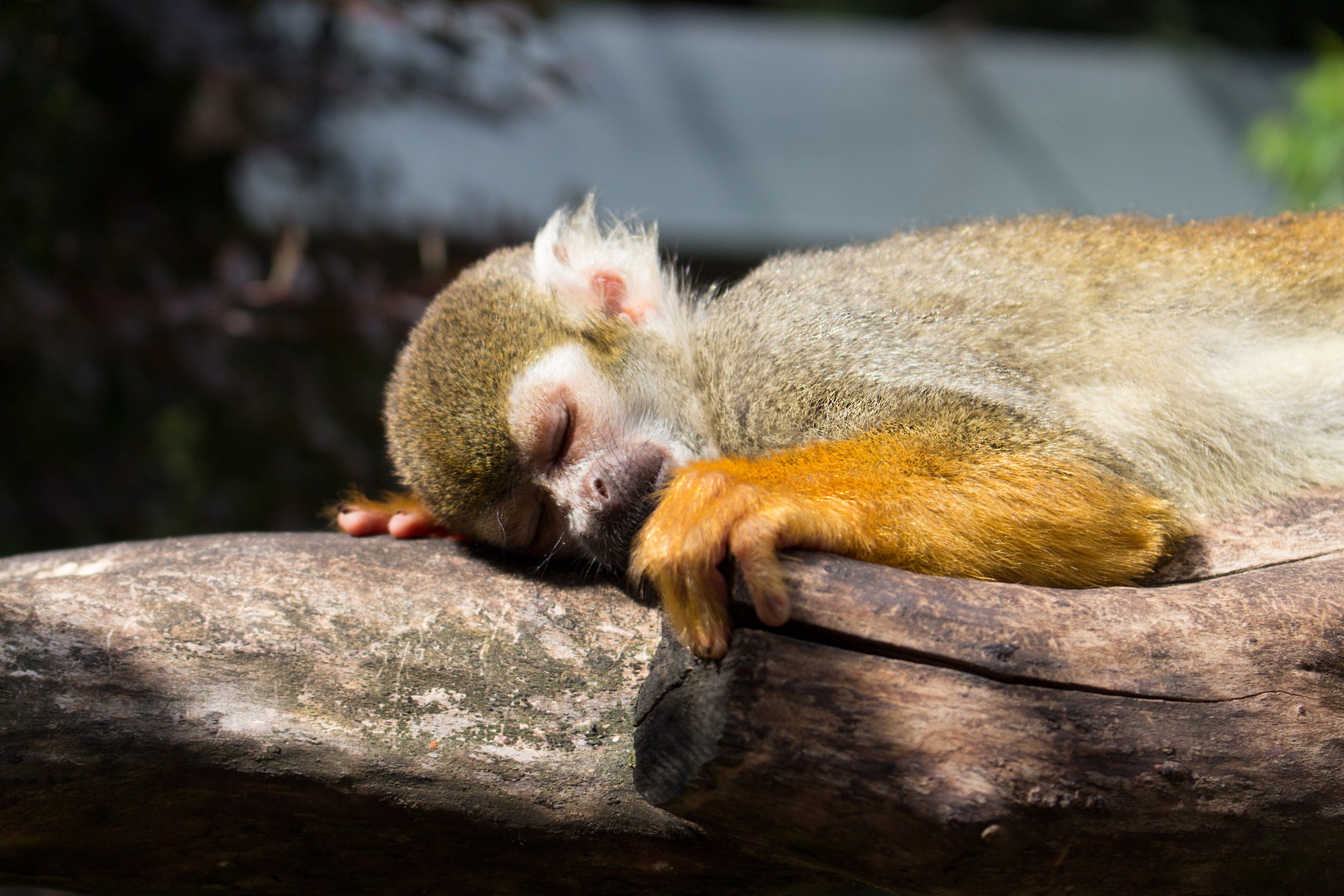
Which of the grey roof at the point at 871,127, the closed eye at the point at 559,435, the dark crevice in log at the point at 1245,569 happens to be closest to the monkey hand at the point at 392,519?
the closed eye at the point at 559,435

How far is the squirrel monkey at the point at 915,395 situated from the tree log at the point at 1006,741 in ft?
0.72

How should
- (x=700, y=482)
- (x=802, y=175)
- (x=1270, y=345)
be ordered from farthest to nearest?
(x=802, y=175)
(x=1270, y=345)
(x=700, y=482)

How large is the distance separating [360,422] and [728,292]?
2.73 m

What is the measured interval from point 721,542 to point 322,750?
839 millimetres

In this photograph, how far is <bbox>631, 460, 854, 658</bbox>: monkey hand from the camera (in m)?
1.47

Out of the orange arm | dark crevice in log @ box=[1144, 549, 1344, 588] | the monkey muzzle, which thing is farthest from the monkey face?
dark crevice in log @ box=[1144, 549, 1344, 588]

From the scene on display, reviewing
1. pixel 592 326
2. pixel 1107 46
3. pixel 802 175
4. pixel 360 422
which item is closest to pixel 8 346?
pixel 360 422

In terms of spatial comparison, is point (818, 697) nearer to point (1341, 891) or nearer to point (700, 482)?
point (700, 482)

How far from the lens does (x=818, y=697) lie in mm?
1435

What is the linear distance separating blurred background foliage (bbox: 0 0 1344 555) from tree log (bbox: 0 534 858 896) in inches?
72.0

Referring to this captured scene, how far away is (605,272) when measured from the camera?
8.11ft

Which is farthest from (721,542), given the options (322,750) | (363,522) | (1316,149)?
(1316,149)

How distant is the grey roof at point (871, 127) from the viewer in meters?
7.89

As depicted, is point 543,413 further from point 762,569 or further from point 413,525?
point 762,569
